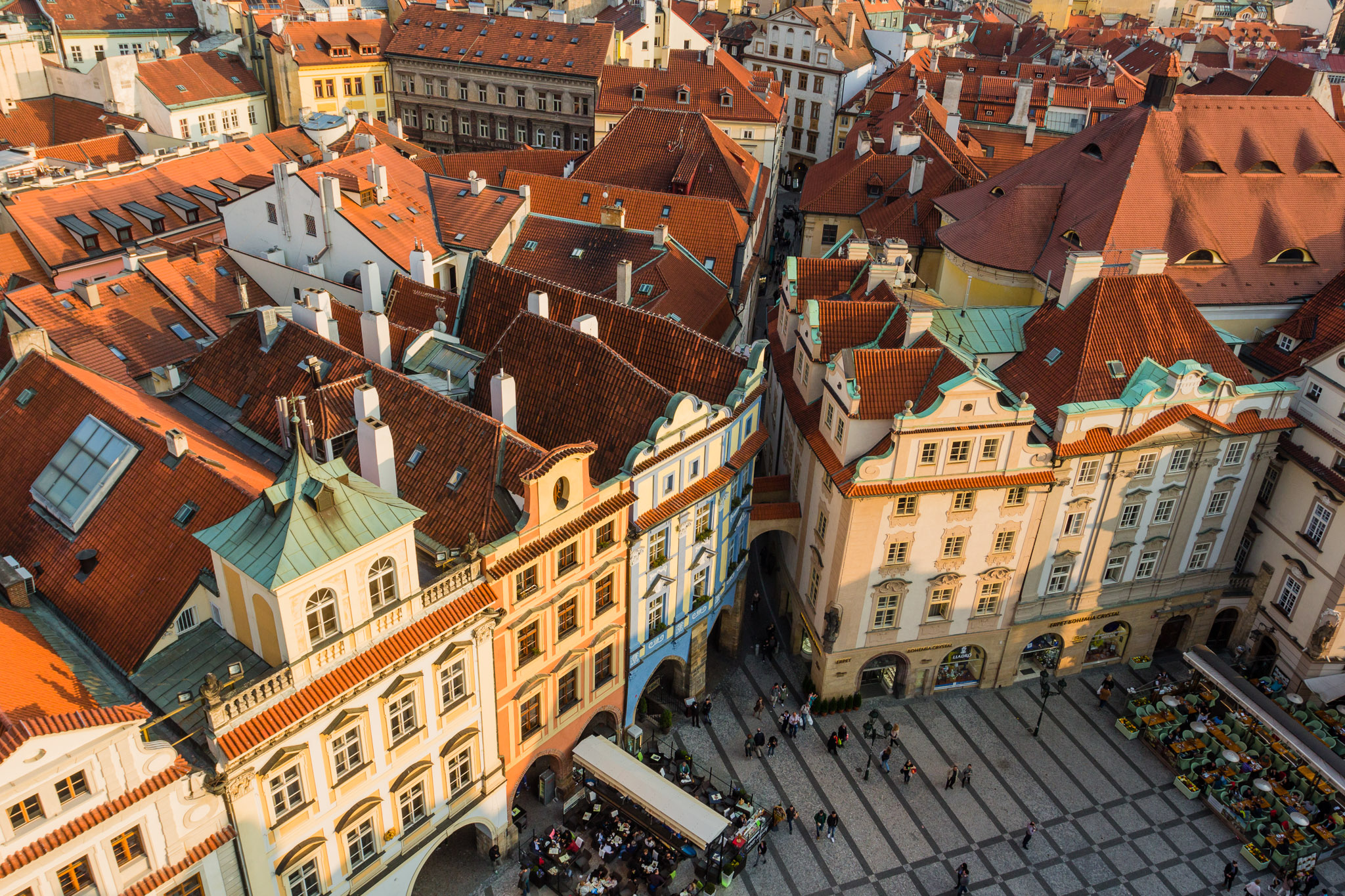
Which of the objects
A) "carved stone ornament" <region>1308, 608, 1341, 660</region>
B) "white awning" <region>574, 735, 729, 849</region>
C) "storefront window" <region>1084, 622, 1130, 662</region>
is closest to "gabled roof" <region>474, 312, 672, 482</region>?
"white awning" <region>574, 735, 729, 849</region>

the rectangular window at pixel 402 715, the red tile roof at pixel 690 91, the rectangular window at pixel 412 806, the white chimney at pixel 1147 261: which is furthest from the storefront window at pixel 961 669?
the red tile roof at pixel 690 91

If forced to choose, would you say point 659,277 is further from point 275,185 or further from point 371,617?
point 371,617

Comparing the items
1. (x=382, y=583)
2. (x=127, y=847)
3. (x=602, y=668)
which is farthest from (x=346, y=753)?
(x=602, y=668)

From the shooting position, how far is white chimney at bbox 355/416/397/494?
130 ft

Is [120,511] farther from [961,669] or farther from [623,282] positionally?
[961,669]

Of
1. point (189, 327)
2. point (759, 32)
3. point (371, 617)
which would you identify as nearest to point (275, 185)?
point (189, 327)

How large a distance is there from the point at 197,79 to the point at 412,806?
9061 cm

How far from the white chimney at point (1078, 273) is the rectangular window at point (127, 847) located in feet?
157

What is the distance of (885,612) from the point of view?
53.4 meters

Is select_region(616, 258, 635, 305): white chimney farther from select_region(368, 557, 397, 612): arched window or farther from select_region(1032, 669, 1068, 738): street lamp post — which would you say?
select_region(1032, 669, 1068, 738): street lamp post

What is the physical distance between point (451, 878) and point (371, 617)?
16.2m

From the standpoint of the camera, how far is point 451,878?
1789 inches

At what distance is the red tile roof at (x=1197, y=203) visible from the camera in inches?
2462

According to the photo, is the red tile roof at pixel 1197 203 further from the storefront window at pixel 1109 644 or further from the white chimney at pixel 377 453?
the white chimney at pixel 377 453
